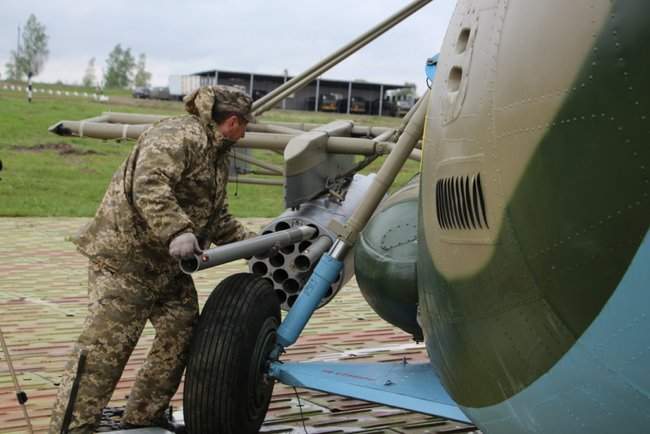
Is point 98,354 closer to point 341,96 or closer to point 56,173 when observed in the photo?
point 56,173

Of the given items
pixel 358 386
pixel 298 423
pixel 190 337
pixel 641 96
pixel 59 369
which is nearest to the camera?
pixel 641 96

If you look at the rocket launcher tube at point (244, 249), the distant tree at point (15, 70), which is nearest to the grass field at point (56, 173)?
the rocket launcher tube at point (244, 249)

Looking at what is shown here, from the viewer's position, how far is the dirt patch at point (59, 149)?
2580 centimetres

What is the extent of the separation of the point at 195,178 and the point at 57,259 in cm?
708

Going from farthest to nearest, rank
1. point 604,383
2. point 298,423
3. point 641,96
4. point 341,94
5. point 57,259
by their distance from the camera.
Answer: point 341,94, point 57,259, point 298,423, point 604,383, point 641,96

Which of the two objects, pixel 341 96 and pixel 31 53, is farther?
pixel 31 53

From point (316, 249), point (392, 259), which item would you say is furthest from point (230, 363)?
point (316, 249)

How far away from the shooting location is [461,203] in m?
3.29

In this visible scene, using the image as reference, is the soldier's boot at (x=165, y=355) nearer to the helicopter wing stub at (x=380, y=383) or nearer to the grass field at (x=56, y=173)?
the helicopter wing stub at (x=380, y=383)

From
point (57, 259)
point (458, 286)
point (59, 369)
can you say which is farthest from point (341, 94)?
point (458, 286)

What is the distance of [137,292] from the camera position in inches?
200

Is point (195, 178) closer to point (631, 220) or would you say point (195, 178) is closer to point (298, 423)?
point (298, 423)

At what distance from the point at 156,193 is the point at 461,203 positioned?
186 cm

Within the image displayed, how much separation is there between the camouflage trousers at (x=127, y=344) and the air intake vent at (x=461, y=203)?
80.5 inches
